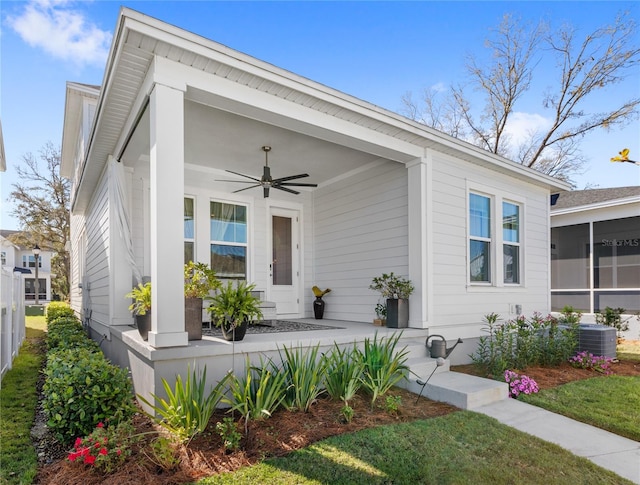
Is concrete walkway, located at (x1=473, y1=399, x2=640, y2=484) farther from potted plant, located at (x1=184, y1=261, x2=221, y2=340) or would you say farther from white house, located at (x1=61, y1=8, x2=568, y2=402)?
potted plant, located at (x1=184, y1=261, x2=221, y2=340)

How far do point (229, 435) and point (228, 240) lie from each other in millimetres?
4332

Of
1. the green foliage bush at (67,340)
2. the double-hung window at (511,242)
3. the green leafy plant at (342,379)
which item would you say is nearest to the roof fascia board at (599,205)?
the double-hung window at (511,242)

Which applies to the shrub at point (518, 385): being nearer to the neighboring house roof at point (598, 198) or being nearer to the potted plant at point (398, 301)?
the potted plant at point (398, 301)

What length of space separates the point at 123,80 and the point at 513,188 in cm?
614

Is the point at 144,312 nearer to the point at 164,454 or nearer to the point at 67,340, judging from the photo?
the point at 164,454

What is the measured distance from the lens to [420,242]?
533 centimetres

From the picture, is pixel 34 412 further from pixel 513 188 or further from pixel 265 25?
pixel 513 188

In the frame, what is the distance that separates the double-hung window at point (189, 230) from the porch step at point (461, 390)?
12.5 feet

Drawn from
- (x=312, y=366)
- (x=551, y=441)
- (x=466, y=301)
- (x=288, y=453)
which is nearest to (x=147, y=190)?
(x=312, y=366)

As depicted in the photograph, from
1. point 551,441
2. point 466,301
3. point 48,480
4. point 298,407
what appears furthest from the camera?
point 466,301

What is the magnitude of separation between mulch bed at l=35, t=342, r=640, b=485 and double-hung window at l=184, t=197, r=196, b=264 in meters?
3.21

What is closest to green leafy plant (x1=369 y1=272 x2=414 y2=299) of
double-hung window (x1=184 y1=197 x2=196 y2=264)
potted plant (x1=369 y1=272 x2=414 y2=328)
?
potted plant (x1=369 y1=272 x2=414 y2=328)

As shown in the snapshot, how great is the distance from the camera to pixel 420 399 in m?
4.01

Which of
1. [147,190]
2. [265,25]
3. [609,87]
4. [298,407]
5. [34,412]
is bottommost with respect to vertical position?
[34,412]
